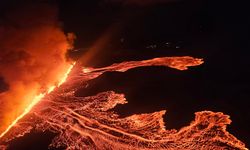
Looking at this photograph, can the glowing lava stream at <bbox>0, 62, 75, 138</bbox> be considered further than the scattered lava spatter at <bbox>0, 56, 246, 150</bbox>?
Yes

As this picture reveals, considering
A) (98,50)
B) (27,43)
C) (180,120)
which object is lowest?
(180,120)

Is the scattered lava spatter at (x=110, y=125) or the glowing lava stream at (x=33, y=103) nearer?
the scattered lava spatter at (x=110, y=125)

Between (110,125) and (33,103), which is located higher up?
(33,103)

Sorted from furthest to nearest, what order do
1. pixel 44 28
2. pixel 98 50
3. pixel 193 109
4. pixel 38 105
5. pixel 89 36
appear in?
1. pixel 89 36
2. pixel 98 50
3. pixel 44 28
4. pixel 38 105
5. pixel 193 109

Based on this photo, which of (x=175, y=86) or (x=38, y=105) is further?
(x=38, y=105)

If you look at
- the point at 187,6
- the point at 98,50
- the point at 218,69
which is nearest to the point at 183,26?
the point at 187,6

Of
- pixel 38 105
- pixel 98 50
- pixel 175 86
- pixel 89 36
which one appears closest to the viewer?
pixel 175 86

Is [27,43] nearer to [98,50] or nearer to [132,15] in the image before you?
[98,50]

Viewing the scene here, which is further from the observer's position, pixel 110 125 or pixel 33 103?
pixel 33 103
